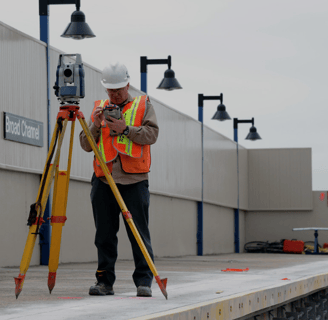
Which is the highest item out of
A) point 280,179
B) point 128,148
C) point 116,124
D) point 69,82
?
point 280,179

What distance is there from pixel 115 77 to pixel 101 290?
59.7 inches

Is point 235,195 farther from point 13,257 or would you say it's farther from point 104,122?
point 104,122

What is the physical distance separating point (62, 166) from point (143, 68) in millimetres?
5148

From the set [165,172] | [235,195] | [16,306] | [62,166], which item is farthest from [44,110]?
[235,195]

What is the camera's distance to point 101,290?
4.83 meters

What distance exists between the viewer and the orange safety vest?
4.82 metres

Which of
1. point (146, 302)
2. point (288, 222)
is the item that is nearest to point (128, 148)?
point (146, 302)

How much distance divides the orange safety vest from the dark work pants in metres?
0.13

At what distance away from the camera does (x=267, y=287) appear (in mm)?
5512

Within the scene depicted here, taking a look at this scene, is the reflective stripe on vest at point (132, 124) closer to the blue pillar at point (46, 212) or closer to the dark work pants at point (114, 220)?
the dark work pants at point (114, 220)

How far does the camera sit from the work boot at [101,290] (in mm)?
4812

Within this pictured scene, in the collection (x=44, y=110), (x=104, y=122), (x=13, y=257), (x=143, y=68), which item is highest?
(x=143, y=68)

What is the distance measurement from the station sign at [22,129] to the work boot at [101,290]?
255 inches

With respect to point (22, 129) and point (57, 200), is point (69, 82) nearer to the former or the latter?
point (57, 200)
